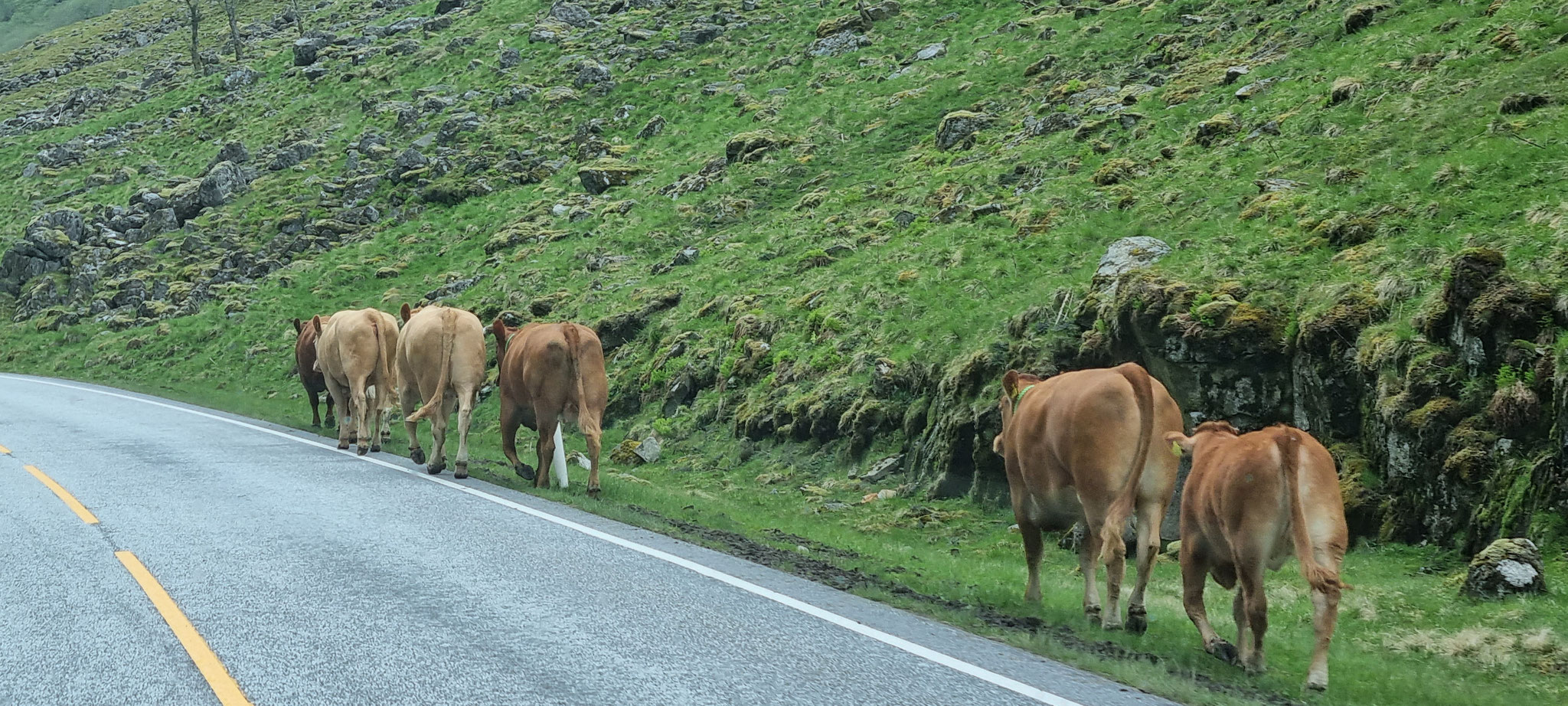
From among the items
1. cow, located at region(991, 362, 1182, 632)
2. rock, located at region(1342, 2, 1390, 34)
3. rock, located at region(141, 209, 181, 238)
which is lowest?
cow, located at region(991, 362, 1182, 632)

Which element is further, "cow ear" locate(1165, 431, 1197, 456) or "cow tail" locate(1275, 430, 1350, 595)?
"cow ear" locate(1165, 431, 1197, 456)

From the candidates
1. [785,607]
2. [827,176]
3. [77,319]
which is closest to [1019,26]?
[827,176]

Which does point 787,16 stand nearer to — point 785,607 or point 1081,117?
point 1081,117

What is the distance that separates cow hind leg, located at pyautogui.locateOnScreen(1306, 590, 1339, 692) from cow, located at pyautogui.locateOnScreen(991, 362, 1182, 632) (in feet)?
4.74

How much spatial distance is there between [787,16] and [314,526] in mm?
41085

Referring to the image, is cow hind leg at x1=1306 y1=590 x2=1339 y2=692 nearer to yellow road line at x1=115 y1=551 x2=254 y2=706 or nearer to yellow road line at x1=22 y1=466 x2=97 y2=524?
yellow road line at x1=115 y1=551 x2=254 y2=706

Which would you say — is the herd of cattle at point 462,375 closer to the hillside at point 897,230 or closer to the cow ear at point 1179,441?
the hillside at point 897,230

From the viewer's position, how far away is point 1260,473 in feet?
20.0

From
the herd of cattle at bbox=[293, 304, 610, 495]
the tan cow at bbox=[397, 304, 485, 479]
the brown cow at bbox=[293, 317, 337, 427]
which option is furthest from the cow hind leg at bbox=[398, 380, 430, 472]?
Answer: the brown cow at bbox=[293, 317, 337, 427]

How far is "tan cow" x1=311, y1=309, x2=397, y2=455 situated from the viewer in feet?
54.0

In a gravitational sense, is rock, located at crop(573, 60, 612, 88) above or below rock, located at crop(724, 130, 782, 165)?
above

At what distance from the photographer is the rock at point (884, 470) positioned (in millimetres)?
15211

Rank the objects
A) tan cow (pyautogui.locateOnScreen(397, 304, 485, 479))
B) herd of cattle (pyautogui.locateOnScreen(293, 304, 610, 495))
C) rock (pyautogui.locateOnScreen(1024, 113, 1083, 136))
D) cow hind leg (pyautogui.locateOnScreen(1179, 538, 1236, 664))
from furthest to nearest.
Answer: rock (pyautogui.locateOnScreen(1024, 113, 1083, 136)) → tan cow (pyautogui.locateOnScreen(397, 304, 485, 479)) → herd of cattle (pyautogui.locateOnScreen(293, 304, 610, 495)) → cow hind leg (pyautogui.locateOnScreen(1179, 538, 1236, 664))

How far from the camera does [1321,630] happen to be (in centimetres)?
581
